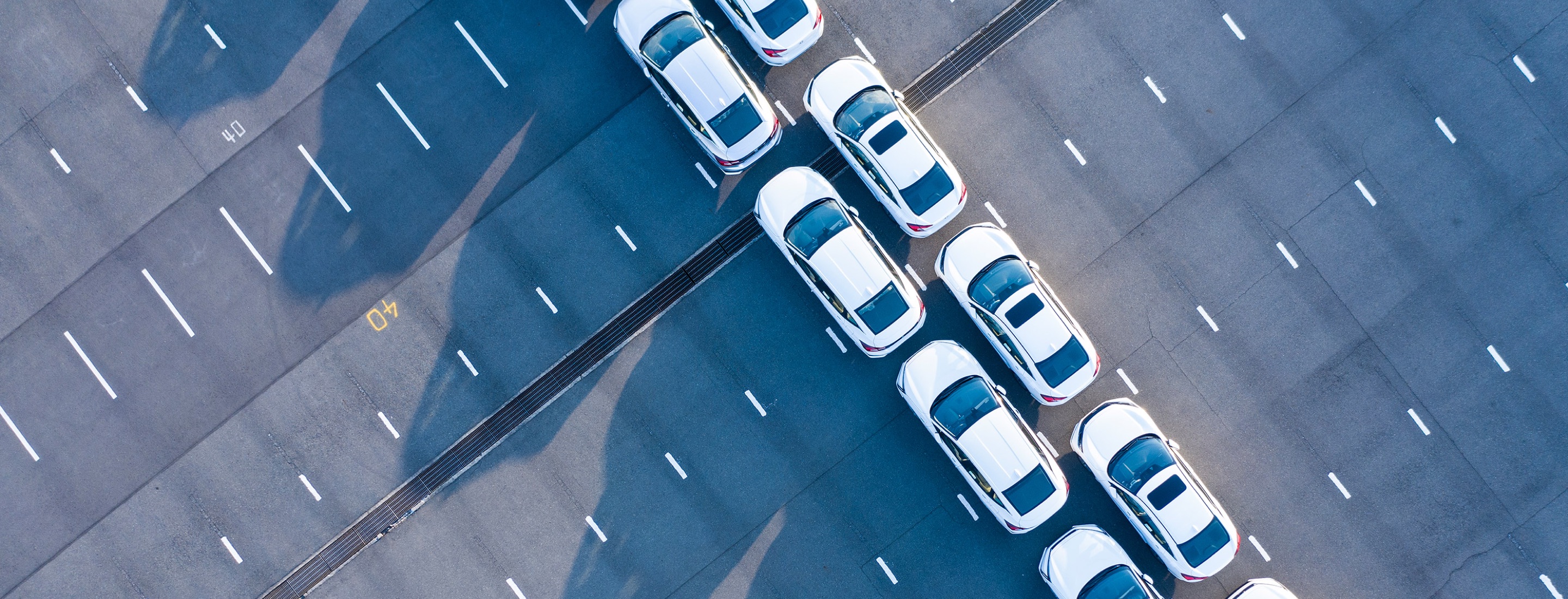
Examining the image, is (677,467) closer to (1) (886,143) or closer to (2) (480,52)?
(1) (886,143)

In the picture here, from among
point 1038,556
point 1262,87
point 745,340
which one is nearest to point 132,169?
point 745,340

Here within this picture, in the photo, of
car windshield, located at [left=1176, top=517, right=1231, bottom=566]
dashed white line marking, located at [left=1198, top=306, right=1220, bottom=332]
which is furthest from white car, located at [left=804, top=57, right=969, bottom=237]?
car windshield, located at [left=1176, top=517, right=1231, bottom=566]

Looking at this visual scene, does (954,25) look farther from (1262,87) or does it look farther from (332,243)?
(332,243)

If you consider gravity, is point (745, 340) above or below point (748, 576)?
above

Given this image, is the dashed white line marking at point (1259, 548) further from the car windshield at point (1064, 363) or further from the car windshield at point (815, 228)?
the car windshield at point (815, 228)

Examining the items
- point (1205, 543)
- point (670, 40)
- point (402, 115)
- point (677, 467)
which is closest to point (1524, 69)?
point (1205, 543)

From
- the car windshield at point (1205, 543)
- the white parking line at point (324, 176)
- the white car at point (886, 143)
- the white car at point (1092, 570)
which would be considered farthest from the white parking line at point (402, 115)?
the car windshield at point (1205, 543)

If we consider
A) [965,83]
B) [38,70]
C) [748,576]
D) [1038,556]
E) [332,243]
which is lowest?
[1038,556]
